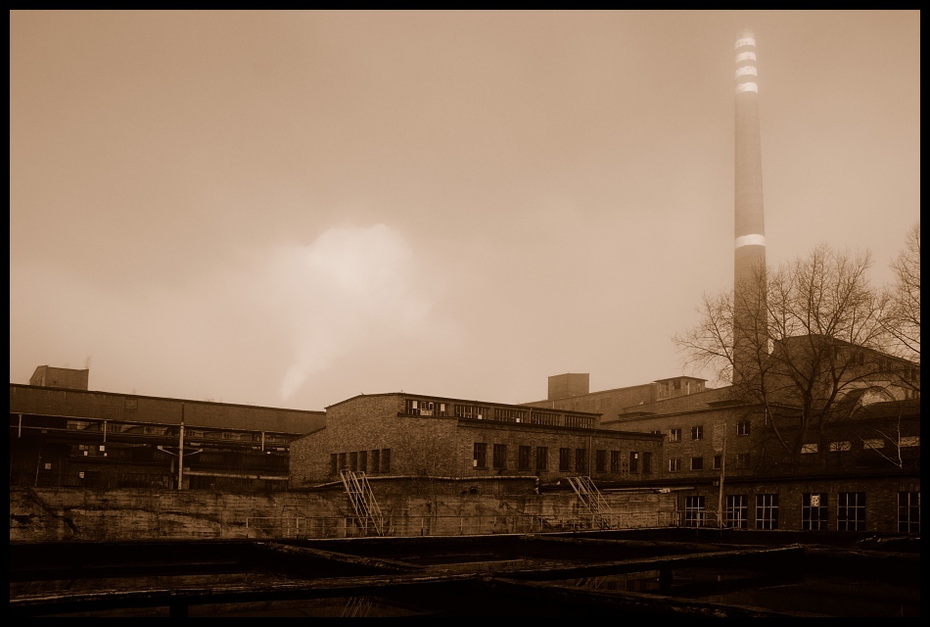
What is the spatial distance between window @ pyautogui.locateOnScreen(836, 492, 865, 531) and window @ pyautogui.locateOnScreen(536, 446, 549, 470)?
1681cm

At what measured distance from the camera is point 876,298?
37594mm

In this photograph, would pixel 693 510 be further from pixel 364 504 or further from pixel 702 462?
pixel 702 462

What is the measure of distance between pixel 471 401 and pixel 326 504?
45.2ft

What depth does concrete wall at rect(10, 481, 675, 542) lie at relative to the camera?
28734 millimetres

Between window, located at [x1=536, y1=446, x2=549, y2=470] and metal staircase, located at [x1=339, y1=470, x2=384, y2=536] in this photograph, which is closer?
metal staircase, located at [x1=339, y1=470, x2=384, y2=536]

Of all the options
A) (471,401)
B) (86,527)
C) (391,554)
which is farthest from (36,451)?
(391,554)

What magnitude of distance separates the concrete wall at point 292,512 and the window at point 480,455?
148 centimetres

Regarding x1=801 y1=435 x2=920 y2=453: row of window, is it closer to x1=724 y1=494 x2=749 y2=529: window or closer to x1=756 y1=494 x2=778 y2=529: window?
x1=724 y1=494 x2=749 y2=529: window

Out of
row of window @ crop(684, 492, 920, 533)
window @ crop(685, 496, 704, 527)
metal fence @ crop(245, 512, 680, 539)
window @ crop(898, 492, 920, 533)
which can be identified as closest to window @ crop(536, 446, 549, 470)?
metal fence @ crop(245, 512, 680, 539)

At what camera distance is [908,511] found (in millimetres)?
27594

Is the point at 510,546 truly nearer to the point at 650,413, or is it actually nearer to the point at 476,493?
the point at 476,493

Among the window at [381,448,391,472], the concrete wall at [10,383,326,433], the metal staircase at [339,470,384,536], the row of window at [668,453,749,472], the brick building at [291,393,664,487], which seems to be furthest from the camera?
the row of window at [668,453,749,472]

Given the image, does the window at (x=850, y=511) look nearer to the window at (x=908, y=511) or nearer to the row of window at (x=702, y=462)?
the window at (x=908, y=511)

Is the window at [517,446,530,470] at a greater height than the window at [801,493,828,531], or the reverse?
the window at [517,446,530,470]
